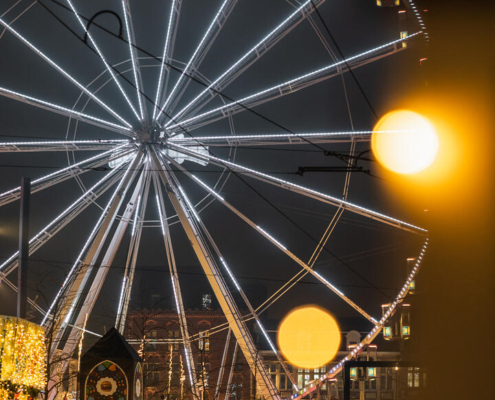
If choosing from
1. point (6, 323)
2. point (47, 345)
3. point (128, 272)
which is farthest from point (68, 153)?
point (6, 323)

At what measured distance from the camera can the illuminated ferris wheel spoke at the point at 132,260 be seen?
2328 centimetres

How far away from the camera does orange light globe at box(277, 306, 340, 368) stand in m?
93.1

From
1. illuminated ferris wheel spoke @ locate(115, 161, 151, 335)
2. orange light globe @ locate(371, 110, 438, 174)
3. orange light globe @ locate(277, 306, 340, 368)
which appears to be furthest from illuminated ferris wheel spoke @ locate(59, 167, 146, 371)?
orange light globe @ locate(277, 306, 340, 368)

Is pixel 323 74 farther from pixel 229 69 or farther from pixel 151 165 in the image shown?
pixel 151 165

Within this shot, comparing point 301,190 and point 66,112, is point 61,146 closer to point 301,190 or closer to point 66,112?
point 66,112

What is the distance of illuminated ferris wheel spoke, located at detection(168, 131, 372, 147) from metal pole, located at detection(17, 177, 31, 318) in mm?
5535

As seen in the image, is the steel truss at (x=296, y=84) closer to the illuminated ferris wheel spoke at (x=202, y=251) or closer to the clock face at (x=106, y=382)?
the illuminated ferris wheel spoke at (x=202, y=251)

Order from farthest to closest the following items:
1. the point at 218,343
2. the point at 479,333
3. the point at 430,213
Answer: the point at 218,343 < the point at 430,213 < the point at 479,333

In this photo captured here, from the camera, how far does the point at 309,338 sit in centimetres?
9425

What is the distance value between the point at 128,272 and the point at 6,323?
9149mm

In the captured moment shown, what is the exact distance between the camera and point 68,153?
922 inches

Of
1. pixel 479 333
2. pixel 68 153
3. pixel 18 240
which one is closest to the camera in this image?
pixel 479 333

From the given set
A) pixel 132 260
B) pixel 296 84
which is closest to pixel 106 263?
pixel 132 260

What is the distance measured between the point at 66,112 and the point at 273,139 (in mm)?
6005
